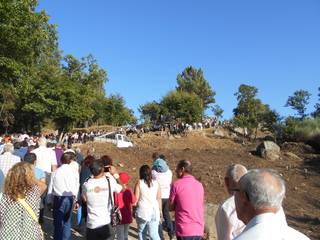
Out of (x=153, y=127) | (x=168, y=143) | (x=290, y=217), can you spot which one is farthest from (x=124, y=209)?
(x=153, y=127)

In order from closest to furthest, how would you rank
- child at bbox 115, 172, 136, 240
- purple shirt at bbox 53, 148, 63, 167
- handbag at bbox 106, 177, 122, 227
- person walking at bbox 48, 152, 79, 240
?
handbag at bbox 106, 177, 122, 227 → child at bbox 115, 172, 136, 240 → person walking at bbox 48, 152, 79, 240 → purple shirt at bbox 53, 148, 63, 167

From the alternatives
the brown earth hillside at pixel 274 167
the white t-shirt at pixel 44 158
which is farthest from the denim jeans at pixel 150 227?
the brown earth hillside at pixel 274 167

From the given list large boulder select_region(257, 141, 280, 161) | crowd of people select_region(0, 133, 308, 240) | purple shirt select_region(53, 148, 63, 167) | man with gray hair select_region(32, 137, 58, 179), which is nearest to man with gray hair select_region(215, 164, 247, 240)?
crowd of people select_region(0, 133, 308, 240)

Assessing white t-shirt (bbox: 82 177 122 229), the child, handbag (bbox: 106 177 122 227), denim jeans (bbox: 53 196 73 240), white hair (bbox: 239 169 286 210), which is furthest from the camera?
denim jeans (bbox: 53 196 73 240)

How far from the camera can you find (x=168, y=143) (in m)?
47.9

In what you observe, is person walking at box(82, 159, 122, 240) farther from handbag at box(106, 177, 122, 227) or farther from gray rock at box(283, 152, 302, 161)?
gray rock at box(283, 152, 302, 161)

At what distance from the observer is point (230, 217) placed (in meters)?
4.38

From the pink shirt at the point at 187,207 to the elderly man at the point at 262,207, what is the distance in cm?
394

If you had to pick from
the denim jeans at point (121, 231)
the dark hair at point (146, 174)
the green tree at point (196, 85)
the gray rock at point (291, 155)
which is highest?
the green tree at point (196, 85)

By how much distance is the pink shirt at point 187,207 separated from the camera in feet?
22.5

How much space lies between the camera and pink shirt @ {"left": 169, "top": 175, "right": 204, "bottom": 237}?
686 centimetres

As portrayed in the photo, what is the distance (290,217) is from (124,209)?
36.5ft

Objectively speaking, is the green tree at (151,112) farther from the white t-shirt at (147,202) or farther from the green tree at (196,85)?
the white t-shirt at (147,202)

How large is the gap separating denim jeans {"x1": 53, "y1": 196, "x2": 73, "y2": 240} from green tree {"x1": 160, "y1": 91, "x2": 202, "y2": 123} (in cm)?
6054
